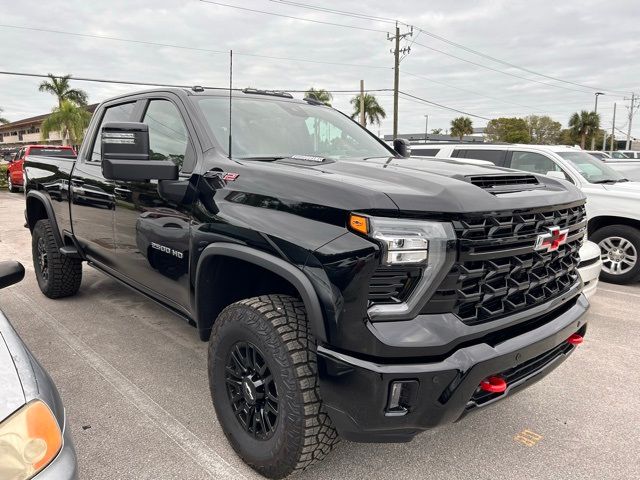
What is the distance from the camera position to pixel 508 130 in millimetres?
60406

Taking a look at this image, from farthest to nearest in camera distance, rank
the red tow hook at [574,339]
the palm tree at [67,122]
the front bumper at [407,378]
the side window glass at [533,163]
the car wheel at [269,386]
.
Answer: the palm tree at [67,122]
the side window glass at [533,163]
the red tow hook at [574,339]
the car wheel at [269,386]
the front bumper at [407,378]

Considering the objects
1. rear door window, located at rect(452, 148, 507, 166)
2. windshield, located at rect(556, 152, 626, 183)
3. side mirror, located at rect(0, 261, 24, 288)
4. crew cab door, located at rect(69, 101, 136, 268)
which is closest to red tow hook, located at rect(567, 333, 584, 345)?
side mirror, located at rect(0, 261, 24, 288)

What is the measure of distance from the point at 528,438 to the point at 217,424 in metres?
1.78

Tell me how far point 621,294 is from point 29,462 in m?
6.23

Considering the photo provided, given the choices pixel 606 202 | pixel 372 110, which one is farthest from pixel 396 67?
pixel 606 202

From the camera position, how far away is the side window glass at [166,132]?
3.10m

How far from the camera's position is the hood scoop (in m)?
2.26

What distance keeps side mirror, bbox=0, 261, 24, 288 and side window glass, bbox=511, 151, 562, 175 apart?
21.4 ft

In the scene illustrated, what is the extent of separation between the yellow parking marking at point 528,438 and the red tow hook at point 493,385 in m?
0.92

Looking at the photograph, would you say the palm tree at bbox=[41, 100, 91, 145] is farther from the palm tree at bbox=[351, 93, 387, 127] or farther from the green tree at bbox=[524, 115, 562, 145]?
the green tree at bbox=[524, 115, 562, 145]

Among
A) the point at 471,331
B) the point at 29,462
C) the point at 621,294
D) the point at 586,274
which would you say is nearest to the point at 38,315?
the point at 29,462

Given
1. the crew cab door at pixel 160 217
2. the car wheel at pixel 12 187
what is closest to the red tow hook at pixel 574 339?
the crew cab door at pixel 160 217

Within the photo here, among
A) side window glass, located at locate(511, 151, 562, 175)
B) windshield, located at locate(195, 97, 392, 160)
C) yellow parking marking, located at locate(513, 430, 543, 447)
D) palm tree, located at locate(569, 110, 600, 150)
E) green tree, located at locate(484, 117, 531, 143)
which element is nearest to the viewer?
yellow parking marking, located at locate(513, 430, 543, 447)

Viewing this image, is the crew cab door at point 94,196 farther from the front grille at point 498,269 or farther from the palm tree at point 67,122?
the palm tree at point 67,122
